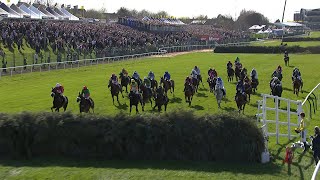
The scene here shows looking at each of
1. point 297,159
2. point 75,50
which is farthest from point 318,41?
point 297,159

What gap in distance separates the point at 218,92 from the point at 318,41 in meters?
68.5

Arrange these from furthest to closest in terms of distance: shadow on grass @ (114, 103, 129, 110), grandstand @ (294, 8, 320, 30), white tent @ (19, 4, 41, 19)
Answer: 1. grandstand @ (294, 8, 320, 30)
2. white tent @ (19, 4, 41, 19)
3. shadow on grass @ (114, 103, 129, 110)

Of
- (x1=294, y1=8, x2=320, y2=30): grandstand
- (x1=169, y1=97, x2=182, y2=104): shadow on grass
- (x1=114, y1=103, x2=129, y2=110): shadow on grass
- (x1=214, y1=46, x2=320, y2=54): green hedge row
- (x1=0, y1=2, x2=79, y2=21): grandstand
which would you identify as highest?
(x1=294, y1=8, x2=320, y2=30): grandstand

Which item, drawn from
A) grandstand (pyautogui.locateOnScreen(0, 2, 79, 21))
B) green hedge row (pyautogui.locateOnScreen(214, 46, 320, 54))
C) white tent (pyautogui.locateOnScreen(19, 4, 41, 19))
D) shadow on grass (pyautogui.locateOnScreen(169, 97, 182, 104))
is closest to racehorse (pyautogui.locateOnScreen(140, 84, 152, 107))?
shadow on grass (pyautogui.locateOnScreen(169, 97, 182, 104))

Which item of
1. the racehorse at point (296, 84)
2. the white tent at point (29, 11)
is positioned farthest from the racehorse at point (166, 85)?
the white tent at point (29, 11)

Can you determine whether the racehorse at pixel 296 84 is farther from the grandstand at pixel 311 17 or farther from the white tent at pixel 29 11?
the grandstand at pixel 311 17

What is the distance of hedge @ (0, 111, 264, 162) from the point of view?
1335cm

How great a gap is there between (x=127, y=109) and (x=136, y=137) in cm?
850

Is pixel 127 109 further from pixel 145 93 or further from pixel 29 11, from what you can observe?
pixel 29 11

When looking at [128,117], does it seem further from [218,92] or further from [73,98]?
[73,98]

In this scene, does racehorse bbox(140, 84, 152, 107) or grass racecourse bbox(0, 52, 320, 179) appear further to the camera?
racehorse bbox(140, 84, 152, 107)

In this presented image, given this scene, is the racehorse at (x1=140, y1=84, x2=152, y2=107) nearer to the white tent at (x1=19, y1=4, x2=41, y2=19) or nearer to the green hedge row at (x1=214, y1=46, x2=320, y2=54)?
the white tent at (x1=19, y1=4, x2=41, y2=19)

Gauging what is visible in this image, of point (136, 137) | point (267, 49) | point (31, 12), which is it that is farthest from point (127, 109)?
point (267, 49)

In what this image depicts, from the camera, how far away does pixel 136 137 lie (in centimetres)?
1341
